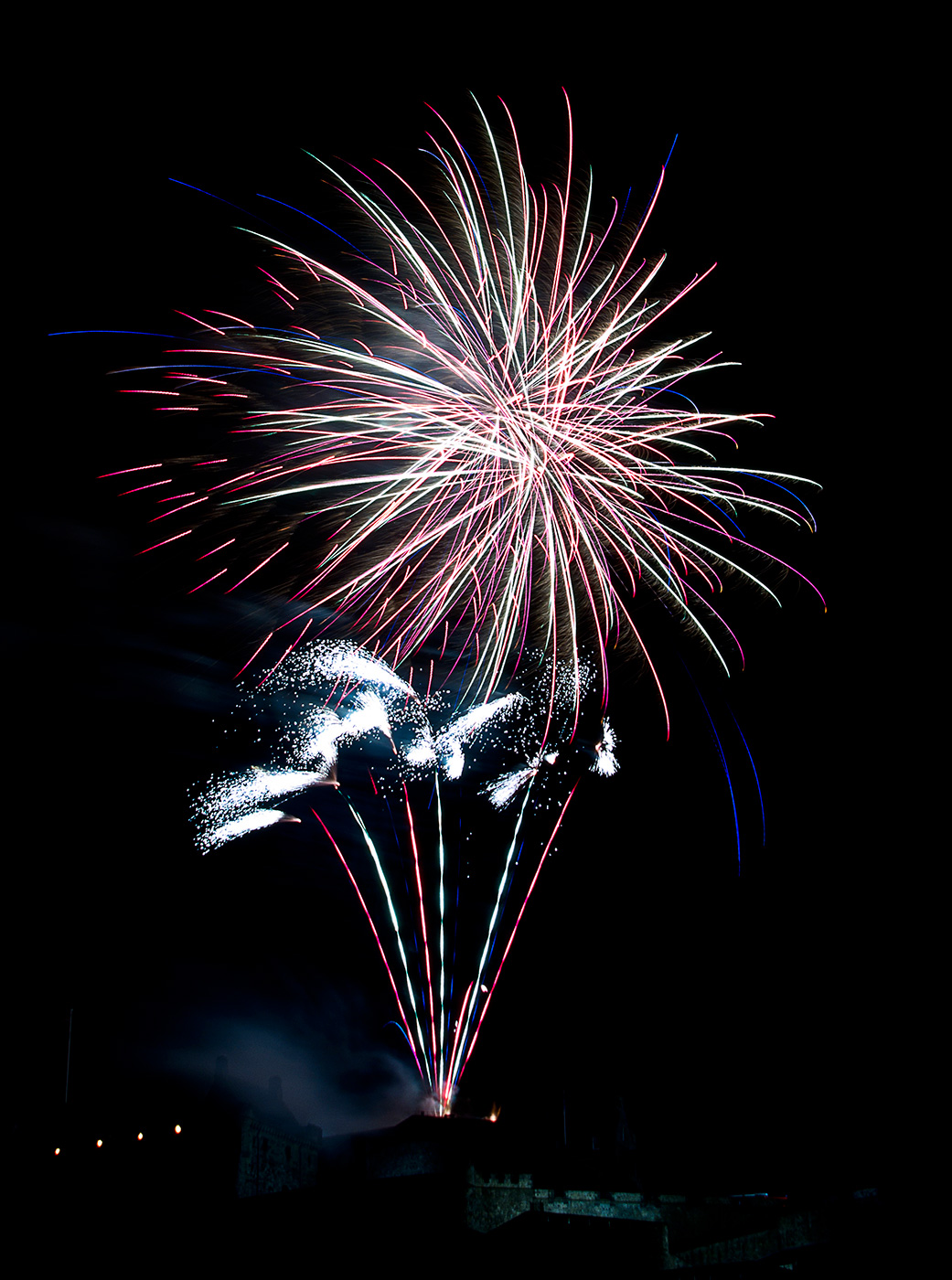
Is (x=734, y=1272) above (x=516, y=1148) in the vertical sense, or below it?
below

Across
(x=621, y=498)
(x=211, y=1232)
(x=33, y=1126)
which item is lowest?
(x=211, y=1232)

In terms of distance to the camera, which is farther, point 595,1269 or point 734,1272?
point 734,1272

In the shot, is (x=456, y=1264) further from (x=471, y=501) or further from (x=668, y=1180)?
(x=471, y=501)

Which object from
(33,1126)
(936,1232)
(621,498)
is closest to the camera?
(621,498)

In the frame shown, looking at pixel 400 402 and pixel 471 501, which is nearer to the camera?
pixel 400 402

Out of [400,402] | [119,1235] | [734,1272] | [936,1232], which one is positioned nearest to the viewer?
[400,402]

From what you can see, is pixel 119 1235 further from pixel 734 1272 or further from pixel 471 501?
pixel 471 501

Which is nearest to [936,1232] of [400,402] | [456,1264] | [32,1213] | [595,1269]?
[595,1269]

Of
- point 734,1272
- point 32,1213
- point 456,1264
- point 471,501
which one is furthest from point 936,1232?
point 32,1213

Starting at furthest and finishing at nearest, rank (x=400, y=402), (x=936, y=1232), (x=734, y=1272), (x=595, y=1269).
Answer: (x=734, y=1272) → (x=936, y=1232) → (x=595, y=1269) → (x=400, y=402)
